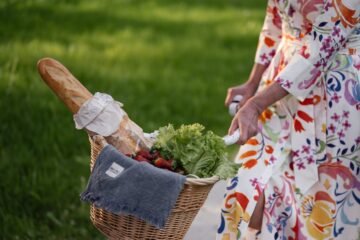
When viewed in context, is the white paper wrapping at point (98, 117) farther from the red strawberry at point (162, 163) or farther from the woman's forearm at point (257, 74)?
the woman's forearm at point (257, 74)

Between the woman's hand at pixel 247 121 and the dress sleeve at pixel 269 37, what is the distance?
0.56m

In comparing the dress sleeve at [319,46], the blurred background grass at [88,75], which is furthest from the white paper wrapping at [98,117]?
the blurred background grass at [88,75]

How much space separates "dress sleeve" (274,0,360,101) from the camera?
3.85 m

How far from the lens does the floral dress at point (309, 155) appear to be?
13.0ft

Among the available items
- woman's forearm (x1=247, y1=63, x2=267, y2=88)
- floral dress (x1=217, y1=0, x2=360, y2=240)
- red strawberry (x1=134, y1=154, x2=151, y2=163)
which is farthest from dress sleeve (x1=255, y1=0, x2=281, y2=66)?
red strawberry (x1=134, y1=154, x2=151, y2=163)

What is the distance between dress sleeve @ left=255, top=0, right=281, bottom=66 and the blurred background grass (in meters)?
1.48

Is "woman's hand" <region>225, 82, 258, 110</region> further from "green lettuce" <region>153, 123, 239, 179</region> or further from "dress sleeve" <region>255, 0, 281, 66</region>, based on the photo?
"green lettuce" <region>153, 123, 239, 179</region>

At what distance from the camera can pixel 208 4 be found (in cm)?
1170

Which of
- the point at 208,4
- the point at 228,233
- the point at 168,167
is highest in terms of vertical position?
the point at 168,167

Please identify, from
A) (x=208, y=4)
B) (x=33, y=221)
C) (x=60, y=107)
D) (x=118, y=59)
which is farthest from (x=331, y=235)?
(x=208, y=4)

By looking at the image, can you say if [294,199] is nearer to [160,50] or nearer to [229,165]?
[229,165]

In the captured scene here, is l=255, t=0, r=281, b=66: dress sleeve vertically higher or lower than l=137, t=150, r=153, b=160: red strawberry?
higher

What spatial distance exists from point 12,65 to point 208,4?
4357 mm

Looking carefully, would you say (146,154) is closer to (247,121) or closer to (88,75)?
(247,121)
